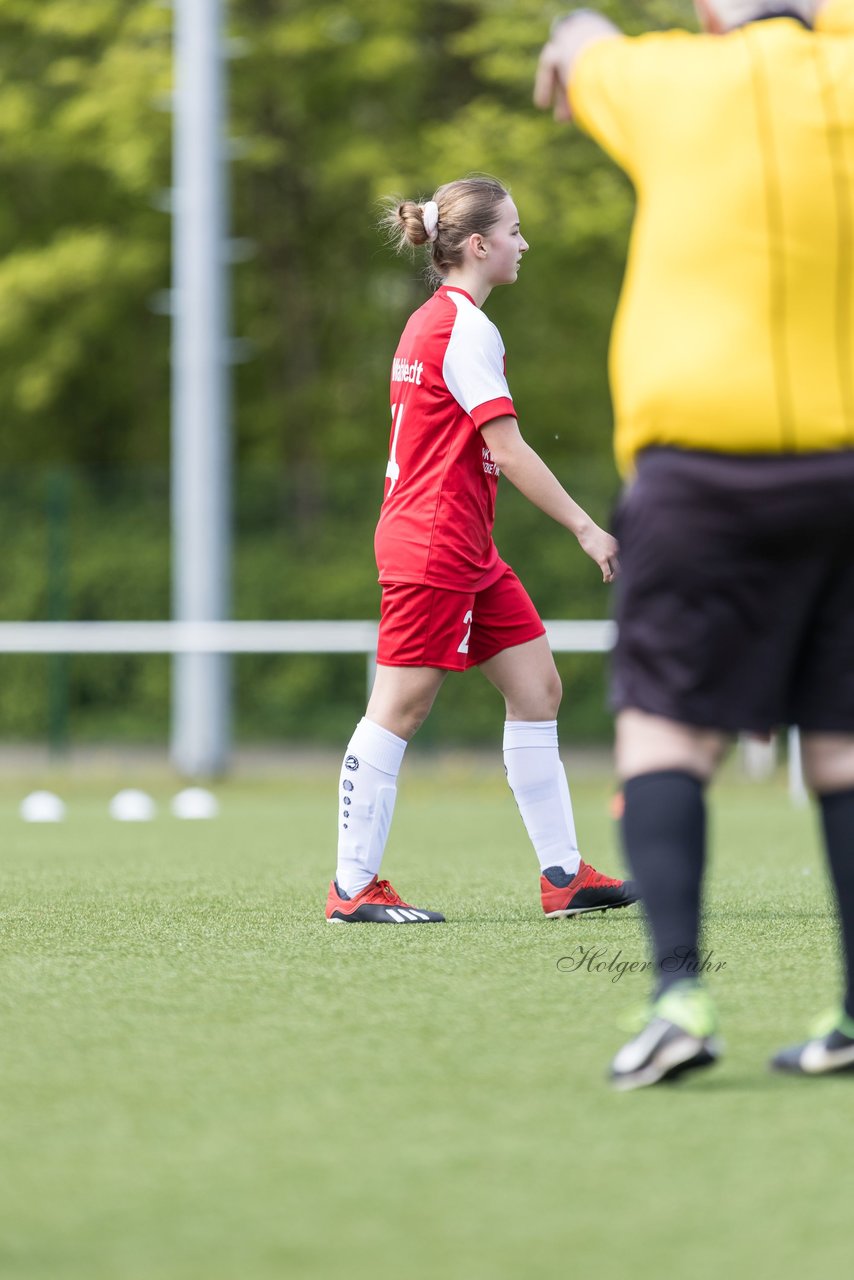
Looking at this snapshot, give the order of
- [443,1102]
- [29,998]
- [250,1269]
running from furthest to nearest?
[29,998], [443,1102], [250,1269]

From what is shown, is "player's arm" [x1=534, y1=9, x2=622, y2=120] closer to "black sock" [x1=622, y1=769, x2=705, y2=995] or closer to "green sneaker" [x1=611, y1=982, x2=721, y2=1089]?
"black sock" [x1=622, y1=769, x2=705, y2=995]

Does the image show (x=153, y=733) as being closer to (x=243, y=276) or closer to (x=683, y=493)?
(x=243, y=276)

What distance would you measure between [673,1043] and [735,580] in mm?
727

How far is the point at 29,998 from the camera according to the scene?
4191 mm

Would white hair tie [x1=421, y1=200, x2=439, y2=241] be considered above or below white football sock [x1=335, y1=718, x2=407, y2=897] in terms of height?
above

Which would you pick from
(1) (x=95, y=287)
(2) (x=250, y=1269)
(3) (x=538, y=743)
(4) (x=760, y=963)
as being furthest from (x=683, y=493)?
(1) (x=95, y=287)

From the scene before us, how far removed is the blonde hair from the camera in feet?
17.8

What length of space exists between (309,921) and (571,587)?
1084 centimetres

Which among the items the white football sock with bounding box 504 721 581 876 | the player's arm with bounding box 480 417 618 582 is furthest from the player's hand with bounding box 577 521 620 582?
the white football sock with bounding box 504 721 581 876

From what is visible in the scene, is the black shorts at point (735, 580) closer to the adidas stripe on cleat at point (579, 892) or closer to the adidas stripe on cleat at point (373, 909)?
the adidas stripe on cleat at point (373, 909)

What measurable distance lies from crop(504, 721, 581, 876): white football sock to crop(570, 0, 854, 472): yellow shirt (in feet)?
7.99

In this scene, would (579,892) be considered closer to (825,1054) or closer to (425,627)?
(425,627)

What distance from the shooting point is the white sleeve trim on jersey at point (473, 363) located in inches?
205

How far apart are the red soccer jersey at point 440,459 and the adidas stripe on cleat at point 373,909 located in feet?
2.70
